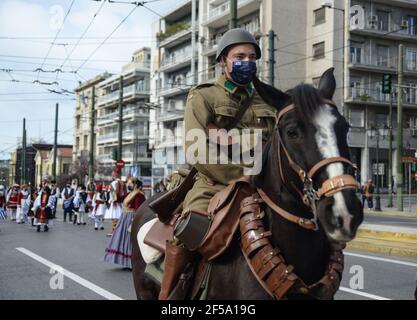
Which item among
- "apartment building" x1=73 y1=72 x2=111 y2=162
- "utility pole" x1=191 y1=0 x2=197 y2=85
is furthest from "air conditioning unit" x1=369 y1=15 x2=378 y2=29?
"apartment building" x1=73 y1=72 x2=111 y2=162

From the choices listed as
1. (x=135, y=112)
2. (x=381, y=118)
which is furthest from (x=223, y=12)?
(x=135, y=112)

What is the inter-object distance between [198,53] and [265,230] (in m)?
50.6

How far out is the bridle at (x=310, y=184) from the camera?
242 centimetres

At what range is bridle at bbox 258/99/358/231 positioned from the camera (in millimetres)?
2418

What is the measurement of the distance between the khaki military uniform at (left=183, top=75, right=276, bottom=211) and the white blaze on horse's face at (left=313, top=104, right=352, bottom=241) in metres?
0.85

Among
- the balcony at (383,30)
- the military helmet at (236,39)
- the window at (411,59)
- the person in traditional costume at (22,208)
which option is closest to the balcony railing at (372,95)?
the window at (411,59)

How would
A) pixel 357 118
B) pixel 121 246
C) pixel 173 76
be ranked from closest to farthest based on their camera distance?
pixel 121 246
pixel 357 118
pixel 173 76

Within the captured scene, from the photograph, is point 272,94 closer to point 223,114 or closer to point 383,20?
point 223,114

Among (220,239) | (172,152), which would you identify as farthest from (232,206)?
(172,152)

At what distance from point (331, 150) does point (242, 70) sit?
4.01 ft

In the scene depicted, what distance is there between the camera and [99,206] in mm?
20812

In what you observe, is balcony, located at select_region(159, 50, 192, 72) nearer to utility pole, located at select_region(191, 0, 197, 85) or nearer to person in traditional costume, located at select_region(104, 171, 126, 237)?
utility pole, located at select_region(191, 0, 197, 85)

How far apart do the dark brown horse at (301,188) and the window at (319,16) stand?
42282 millimetres

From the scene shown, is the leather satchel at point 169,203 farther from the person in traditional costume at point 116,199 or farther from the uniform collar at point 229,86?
the person in traditional costume at point 116,199
